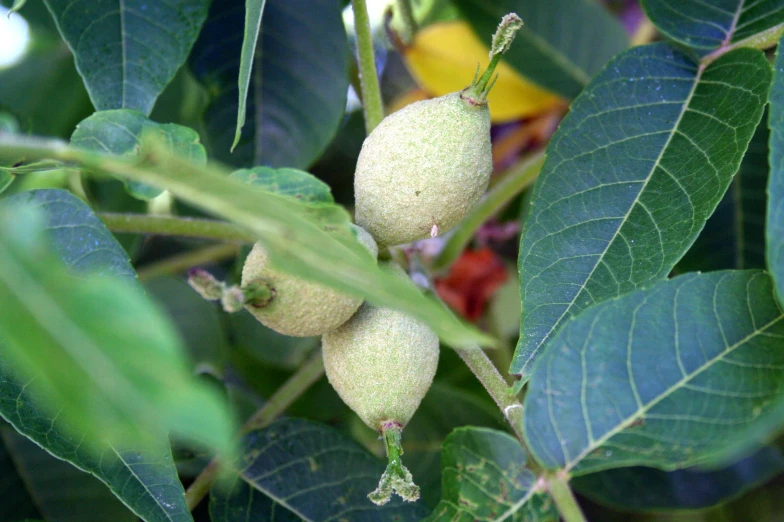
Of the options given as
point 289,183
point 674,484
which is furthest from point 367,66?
point 674,484

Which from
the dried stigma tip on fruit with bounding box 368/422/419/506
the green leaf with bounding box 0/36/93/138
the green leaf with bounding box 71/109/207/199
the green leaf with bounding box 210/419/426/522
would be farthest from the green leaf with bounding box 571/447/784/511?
the green leaf with bounding box 0/36/93/138

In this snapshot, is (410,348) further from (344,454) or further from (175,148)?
(175,148)

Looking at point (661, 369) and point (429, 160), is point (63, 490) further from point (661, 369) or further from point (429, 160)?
point (661, 369)

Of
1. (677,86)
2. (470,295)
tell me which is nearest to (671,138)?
(677,86)

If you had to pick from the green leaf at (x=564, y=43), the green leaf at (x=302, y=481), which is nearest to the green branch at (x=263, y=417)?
the green leaf at (x=302, y=481)

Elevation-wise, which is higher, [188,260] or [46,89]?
[46,89]

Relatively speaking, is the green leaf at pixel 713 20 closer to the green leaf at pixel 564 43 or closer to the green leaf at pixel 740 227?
the green leaf at pixel 740 227
